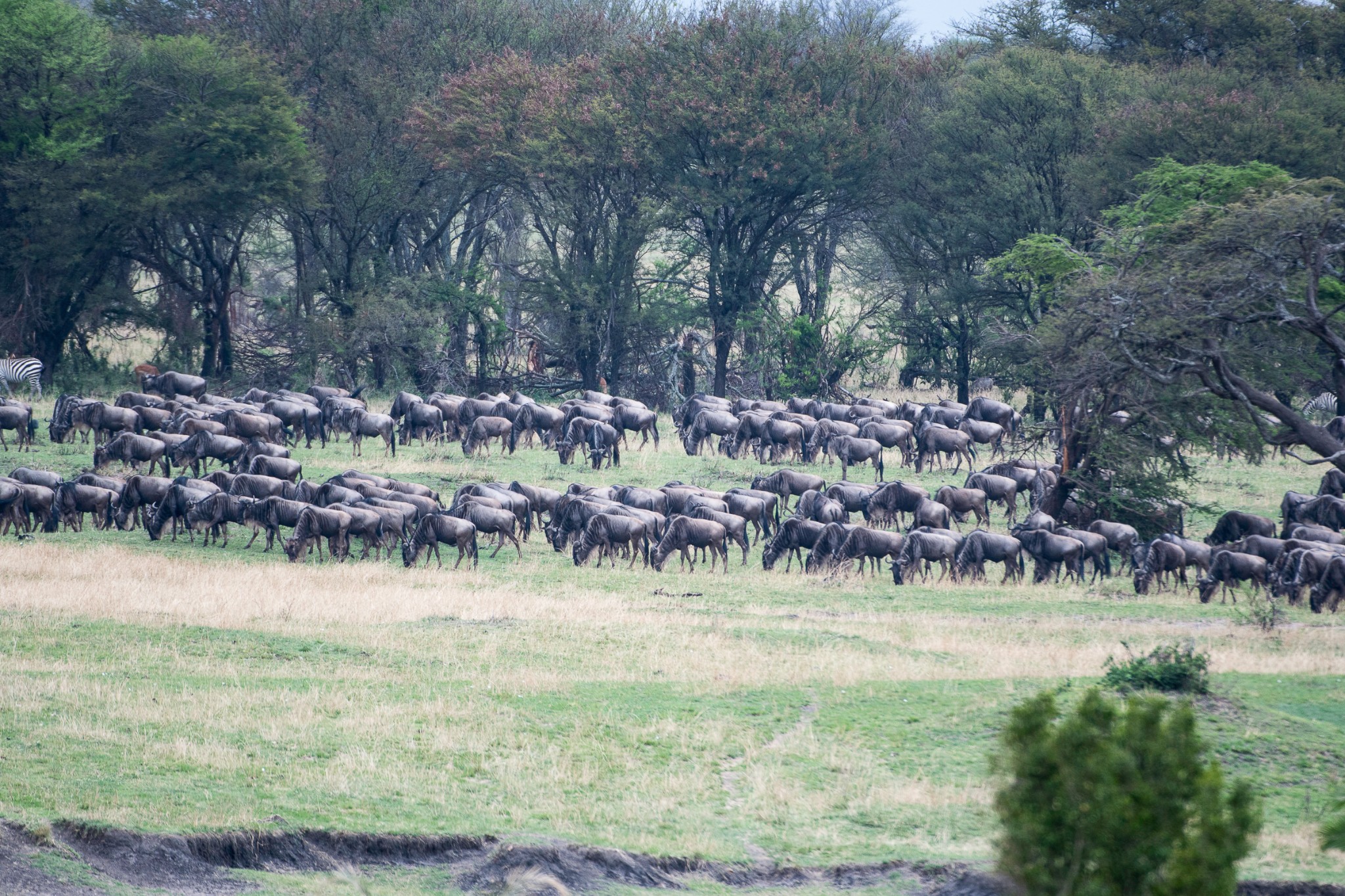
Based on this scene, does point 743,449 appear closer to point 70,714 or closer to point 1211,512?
point 1211,512

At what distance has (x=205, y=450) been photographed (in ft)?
106

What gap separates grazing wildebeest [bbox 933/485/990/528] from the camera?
30.3 metres

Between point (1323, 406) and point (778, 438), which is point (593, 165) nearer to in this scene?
point (778, 438)

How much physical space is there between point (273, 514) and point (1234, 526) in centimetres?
1913

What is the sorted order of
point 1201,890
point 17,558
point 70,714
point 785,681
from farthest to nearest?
point 17,558, point 785,681, point 70,714, point 1201,890

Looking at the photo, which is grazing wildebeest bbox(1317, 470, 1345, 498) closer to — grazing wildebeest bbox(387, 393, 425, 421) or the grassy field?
the grassy field

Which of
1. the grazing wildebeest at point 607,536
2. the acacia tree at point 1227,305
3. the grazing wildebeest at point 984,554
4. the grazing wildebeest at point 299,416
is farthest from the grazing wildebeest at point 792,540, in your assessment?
the grazing wildebeest at point 299,416

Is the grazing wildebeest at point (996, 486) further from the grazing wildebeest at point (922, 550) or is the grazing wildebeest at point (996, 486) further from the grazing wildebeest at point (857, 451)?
the grazing wildebeest at point (922, 550)

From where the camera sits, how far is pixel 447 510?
90.5 ft

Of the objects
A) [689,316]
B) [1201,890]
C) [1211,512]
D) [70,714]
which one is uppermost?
[689,316]

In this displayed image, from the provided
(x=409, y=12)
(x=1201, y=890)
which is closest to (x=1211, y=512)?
(x=1201, y=890)

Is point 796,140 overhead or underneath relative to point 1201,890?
overhead

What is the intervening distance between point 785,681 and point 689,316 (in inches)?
1463

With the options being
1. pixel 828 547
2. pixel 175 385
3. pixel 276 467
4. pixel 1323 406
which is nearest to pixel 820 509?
pixel 828 547
